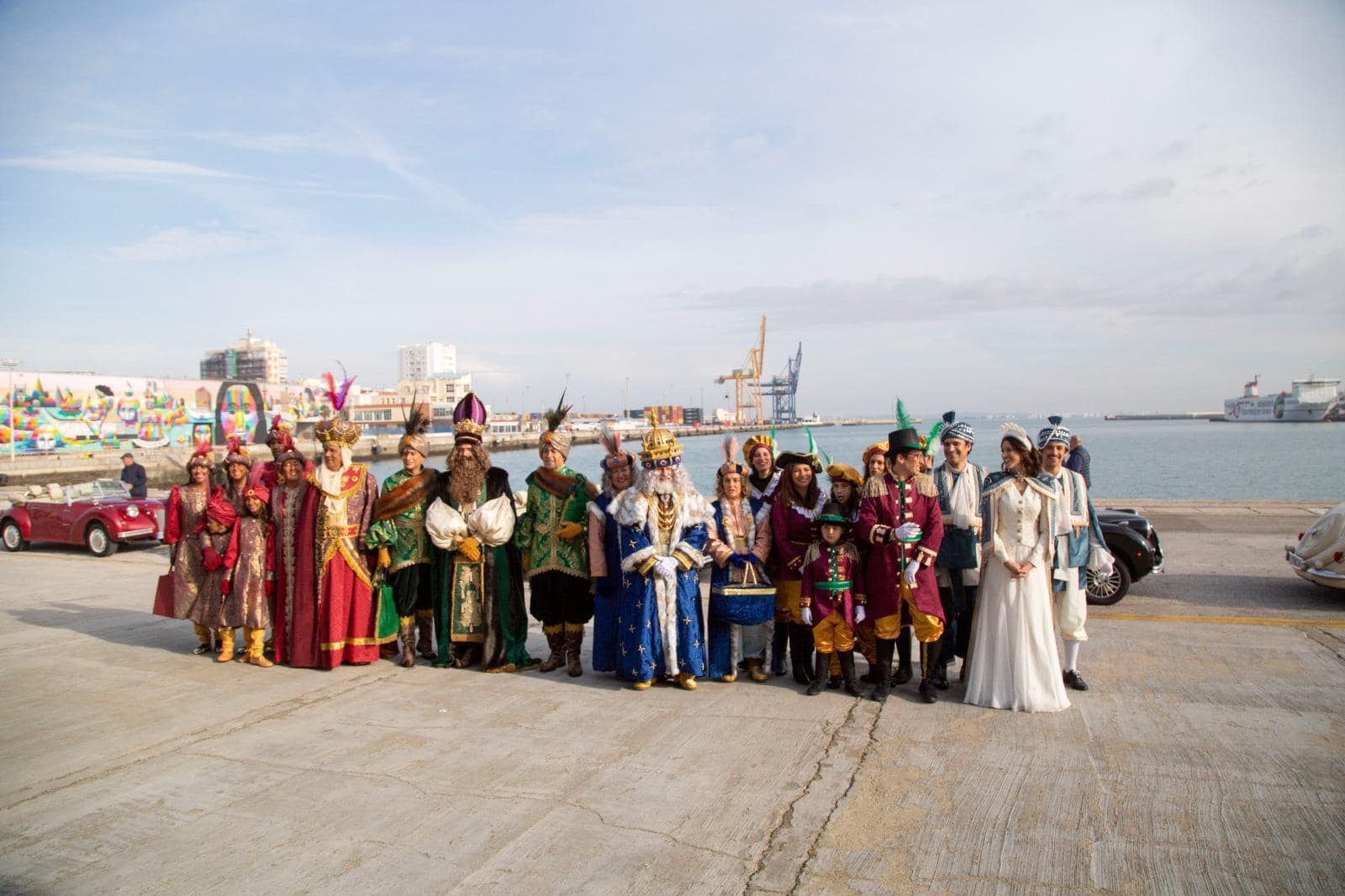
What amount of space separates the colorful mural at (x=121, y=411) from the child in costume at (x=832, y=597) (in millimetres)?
39087

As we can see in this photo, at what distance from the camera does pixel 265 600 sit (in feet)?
21.9

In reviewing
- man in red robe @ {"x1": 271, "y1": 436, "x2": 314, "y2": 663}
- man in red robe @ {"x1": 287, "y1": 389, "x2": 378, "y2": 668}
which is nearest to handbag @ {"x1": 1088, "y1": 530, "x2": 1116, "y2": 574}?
man in red robe @ {"x1": 287, "y1": 389, "x2": 378, "y2": 668}

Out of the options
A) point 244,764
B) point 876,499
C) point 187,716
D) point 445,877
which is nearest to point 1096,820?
point 876,499

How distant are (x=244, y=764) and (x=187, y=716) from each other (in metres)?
1.17

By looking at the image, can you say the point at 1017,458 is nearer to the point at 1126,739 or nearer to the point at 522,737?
the point at 1126,739

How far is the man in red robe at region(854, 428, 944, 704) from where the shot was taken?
5254 mm

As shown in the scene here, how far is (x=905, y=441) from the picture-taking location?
5.43 m

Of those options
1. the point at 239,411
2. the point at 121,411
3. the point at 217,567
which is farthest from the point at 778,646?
the point at 239,411

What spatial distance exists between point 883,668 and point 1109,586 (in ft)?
13.3

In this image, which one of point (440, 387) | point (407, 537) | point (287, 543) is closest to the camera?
point (407, 537)

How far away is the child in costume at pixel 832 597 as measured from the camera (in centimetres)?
540

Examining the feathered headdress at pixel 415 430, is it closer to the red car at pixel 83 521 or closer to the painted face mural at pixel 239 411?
the red car at pixel 83 521

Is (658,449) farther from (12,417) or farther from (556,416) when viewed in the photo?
(12,417)

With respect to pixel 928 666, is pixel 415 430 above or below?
above
